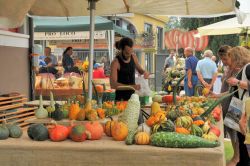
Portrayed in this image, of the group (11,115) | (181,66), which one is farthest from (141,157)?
(181,66)

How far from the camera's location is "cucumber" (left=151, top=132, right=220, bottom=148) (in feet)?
8.74

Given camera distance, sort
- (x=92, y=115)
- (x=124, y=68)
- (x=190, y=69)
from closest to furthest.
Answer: (x=92, y=115)
(x=124, y=68)
(x=190, y=69)

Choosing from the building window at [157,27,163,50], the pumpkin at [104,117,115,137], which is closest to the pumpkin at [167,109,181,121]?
the pumpkin at [104,117,115,137]

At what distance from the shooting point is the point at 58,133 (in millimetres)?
2871

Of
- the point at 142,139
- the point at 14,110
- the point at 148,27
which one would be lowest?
the point at 14,110

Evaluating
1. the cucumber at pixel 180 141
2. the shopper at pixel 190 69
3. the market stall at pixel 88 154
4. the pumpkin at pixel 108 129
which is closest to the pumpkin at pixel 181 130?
the cucumber at pixel 180 141

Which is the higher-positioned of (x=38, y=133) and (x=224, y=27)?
(x=224, y=27)

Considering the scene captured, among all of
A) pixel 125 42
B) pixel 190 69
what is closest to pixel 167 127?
pixel 125 42

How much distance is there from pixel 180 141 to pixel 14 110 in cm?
338

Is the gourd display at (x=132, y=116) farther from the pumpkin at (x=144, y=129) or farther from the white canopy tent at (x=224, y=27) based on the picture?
the white canopy tent at (x=224, y=27)

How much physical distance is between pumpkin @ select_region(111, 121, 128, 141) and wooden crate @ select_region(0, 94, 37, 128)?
8.17ft

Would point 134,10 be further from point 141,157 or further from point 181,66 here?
point 181,66

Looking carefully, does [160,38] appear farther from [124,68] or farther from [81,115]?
[81,115]

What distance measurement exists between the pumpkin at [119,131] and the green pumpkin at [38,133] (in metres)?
0.44
